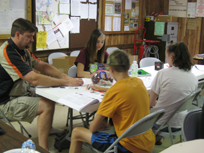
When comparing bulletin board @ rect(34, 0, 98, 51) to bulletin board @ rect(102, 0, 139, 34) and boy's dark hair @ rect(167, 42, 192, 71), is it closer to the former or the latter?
bulletin board @ rect(102, 0, 139, 34)

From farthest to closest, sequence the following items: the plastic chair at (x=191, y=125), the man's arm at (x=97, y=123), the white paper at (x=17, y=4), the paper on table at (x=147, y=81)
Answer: the white paper at (x=17, y=4) < the paper on table at (x=147, y=81) < the man's arm at (x=97, y=123) < the plastic chair at (x=191, y=125)

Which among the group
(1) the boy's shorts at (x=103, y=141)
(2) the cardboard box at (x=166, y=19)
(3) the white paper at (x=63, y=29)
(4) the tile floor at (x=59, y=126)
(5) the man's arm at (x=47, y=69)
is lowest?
(4) the tile floor at (x=59, y=126)

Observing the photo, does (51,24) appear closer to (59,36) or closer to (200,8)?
(59,36)

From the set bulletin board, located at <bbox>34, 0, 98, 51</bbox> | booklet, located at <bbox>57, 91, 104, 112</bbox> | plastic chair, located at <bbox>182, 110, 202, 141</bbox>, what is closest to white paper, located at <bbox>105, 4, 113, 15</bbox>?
bulletin board, located at <bbox>34, 0, 98, 51</bbox>

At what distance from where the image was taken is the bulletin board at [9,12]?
3.80m

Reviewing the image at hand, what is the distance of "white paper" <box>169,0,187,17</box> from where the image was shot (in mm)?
6174

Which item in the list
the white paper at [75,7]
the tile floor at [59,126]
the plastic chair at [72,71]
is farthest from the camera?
the white paper at [75,7]

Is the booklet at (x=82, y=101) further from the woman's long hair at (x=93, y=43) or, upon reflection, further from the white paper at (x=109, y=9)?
the white paper at (x=109, y=9)

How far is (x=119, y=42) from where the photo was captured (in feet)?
19.6

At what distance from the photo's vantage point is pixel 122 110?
1.71m

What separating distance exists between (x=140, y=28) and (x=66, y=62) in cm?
280

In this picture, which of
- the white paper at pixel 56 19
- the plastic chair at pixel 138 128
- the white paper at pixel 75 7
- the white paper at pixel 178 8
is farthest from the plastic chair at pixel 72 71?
the white paper at pixel 178 8

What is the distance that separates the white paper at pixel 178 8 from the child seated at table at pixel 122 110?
5028 mm

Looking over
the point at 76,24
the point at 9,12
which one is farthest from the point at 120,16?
the point at 9,12
